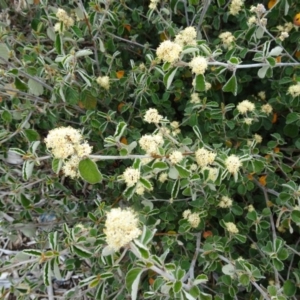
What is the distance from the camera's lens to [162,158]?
117cm

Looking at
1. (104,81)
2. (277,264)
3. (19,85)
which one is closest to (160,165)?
(277,264)

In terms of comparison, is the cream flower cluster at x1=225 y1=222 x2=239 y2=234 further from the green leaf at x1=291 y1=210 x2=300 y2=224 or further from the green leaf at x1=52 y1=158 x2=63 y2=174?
the green leaf at x1=52 y1=158 x2=63 y2=174

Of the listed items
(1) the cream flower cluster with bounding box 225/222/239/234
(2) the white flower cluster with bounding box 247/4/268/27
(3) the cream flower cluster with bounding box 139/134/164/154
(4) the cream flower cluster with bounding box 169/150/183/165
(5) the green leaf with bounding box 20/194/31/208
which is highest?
(2) the white flower cluster with bounding box 247/4/268/27

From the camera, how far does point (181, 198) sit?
5.57 ft

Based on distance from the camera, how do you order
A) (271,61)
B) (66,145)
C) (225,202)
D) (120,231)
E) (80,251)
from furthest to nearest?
(225,202), (271,61), (80,251), (66,145), (120,231)

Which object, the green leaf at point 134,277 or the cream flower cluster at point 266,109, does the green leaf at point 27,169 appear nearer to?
the green leaf at point 134,277

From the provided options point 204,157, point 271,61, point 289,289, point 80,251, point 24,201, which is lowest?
point 24,201

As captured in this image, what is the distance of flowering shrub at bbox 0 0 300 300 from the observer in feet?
3.95

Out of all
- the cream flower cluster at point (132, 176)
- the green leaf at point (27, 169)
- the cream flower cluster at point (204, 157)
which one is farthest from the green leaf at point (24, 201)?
the cream flower cluster at point (204, 157)

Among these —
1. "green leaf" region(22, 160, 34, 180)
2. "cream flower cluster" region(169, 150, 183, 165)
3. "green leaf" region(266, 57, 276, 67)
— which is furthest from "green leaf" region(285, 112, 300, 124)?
"green leaf" region(22, 160, 34, 180)

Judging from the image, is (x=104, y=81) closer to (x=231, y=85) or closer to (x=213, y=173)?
(x=231, y=85)

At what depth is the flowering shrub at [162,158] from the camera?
120 centimetres

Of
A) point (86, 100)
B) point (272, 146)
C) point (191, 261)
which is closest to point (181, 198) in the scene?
point (191, 261)

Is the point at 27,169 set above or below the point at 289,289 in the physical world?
above
